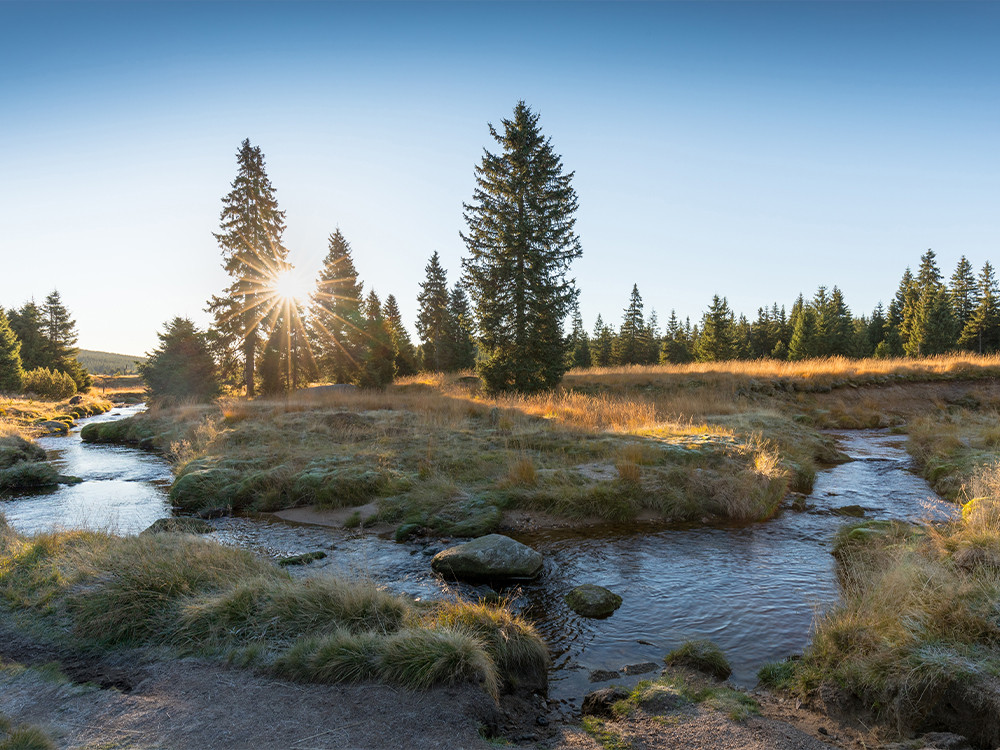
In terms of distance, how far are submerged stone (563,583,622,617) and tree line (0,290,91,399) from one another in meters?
52.1

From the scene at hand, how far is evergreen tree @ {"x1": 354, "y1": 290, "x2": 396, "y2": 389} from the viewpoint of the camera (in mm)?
31125

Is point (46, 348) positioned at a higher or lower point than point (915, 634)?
higher

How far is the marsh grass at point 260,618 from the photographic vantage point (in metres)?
4.37

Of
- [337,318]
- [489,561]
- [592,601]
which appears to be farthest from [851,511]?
[337,318]

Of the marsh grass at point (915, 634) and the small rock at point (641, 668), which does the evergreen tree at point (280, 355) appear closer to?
the small rock at point (641, 668)

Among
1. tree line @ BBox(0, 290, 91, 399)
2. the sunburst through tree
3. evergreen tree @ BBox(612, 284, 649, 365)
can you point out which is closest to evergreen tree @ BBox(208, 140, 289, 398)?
the sunburst through tree

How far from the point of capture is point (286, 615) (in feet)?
16.9

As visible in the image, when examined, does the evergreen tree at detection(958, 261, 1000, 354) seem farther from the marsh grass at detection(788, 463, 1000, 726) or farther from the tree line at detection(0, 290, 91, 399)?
the tree line at detection(0, 290, 91, 399)

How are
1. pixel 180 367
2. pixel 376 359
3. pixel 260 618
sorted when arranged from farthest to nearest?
pixel 376 359, pixel 180 367, pixel 260 618

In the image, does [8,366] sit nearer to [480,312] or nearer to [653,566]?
[480,312]

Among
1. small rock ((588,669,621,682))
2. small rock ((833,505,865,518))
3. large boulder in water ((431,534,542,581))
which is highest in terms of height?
large boulder in water ((431,534,542,581))

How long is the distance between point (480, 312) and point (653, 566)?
17643 mm

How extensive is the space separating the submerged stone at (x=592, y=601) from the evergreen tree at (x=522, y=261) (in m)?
16.9

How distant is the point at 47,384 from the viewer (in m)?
43.4
